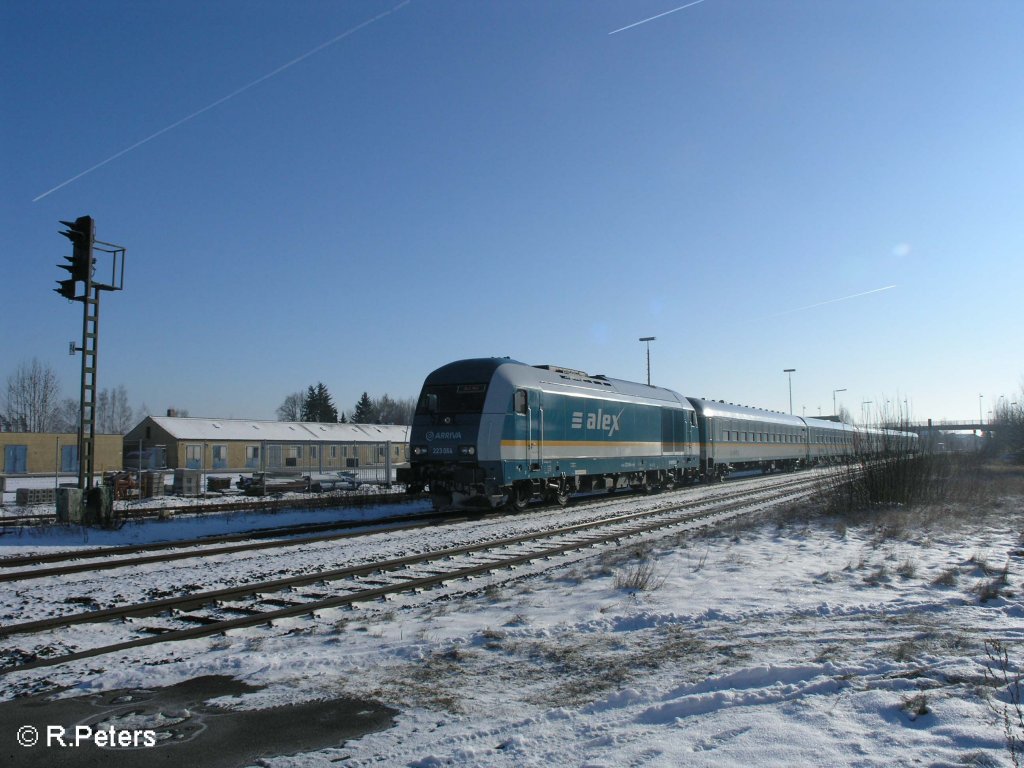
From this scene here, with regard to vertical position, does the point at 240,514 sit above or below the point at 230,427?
below

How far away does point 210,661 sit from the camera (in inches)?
246

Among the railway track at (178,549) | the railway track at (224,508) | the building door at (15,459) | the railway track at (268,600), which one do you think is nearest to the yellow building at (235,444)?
the building door at (15,459)

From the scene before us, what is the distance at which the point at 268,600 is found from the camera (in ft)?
28.5

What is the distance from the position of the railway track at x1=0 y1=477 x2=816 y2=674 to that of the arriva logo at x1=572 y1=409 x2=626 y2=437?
619 centimetres

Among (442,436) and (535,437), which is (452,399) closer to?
(442,436)

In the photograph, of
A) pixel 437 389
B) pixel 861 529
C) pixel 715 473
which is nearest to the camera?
pixel 861 529

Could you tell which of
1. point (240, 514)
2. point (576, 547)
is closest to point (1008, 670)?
point (576, 547)

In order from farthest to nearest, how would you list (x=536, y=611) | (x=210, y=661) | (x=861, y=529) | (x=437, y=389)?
(x=437, y=389)
(x=861, y=529)
(x=536, y=611)
(x=210, y=661)

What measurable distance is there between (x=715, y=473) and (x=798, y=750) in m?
30.7

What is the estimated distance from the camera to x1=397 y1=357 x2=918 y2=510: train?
1731 centimetres

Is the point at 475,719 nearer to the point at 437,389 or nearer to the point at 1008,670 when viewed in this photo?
the point at 1008,670

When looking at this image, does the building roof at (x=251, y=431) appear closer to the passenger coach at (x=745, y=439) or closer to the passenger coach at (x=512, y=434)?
the passenger coach at (x=745, y=439)

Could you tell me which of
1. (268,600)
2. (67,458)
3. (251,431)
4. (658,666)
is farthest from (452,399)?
(251,431)

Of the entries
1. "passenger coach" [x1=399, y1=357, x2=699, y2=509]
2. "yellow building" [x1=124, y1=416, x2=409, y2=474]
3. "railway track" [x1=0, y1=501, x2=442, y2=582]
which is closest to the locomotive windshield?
"passenger coach" [x1=399, y1=357, x2=699, y2=509]
